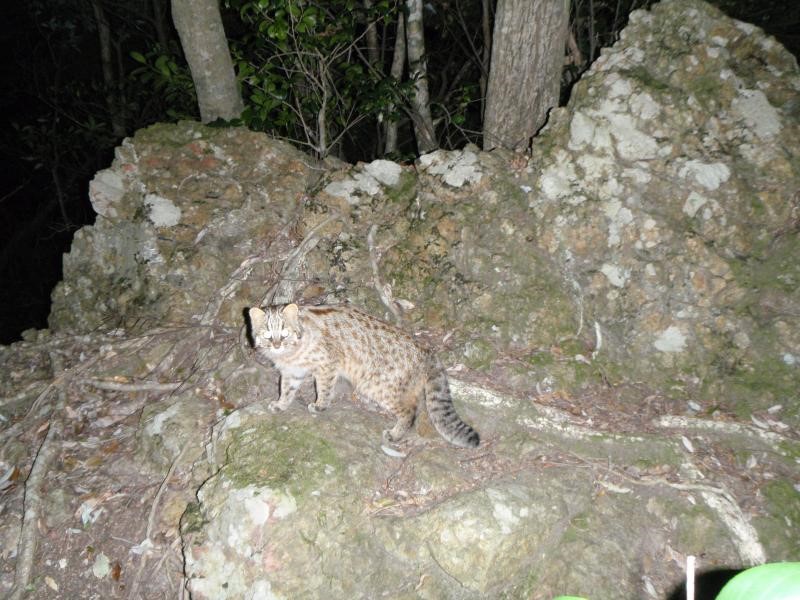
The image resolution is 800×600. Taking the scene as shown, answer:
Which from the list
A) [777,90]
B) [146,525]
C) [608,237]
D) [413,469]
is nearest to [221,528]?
[146,525]

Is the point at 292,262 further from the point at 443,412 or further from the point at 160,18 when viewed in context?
the point at 160,18

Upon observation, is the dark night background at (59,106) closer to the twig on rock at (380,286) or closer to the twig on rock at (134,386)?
the twig on rock at (380,286)

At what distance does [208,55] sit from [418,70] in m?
3.34

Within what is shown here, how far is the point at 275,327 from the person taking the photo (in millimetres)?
4363

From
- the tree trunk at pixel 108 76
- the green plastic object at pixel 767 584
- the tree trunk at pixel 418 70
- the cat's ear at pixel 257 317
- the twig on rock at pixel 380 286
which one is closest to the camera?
the green plastic object at pixel 767 584

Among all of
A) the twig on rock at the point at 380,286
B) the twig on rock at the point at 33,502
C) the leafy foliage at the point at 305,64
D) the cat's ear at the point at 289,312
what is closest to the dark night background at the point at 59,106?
the leafy foliage at the point at 305,64

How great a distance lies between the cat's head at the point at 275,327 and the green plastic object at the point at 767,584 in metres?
3.63

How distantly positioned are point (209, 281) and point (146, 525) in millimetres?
2909

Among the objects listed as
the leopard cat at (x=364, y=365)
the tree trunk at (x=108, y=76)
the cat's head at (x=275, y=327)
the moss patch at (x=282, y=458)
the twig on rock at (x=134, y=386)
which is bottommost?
the twig on rock at (x=134, y=386)

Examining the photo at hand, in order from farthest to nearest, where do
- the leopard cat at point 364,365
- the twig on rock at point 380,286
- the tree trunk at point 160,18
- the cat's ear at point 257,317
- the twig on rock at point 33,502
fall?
1. the tree trunk at point 160,18
2. the twig on rock at point 380,286
3. the leopard cat at point 364,365
4. the cat's ear at point 257,317
5. the twig on rock at point 33,502

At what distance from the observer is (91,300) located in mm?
6145

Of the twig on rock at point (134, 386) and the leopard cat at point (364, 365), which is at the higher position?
the leopard cat at point (364, 365)

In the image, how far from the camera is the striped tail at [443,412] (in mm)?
4369

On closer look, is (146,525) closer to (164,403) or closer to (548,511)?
(164,403)
